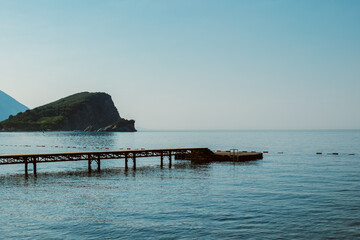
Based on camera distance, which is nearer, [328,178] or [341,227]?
[341,227]

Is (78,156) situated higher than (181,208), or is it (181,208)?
(78,156)

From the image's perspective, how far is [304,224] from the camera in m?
24.5

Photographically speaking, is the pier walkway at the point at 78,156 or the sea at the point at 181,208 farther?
the pier walkway at the point at 78,156

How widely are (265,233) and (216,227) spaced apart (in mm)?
3306

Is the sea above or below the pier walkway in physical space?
below

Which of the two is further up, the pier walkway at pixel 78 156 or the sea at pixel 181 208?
the pier walkway at pixel 78 156

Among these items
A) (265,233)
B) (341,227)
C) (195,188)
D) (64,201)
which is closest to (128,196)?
(64,201)

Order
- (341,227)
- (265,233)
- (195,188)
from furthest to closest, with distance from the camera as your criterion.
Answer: (195,188)
(341,227)
(265,233)

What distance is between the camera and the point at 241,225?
2434cm

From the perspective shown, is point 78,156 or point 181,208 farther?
point 78,156

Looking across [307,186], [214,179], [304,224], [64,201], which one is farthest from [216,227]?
[214,179]

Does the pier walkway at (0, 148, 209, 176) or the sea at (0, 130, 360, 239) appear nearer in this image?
the sea at (0, 130, 360, 239)

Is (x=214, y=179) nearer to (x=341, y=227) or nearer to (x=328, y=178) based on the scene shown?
(x=328, y=178)

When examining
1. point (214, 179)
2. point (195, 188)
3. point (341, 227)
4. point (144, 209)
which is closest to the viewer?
point (341, 227)
